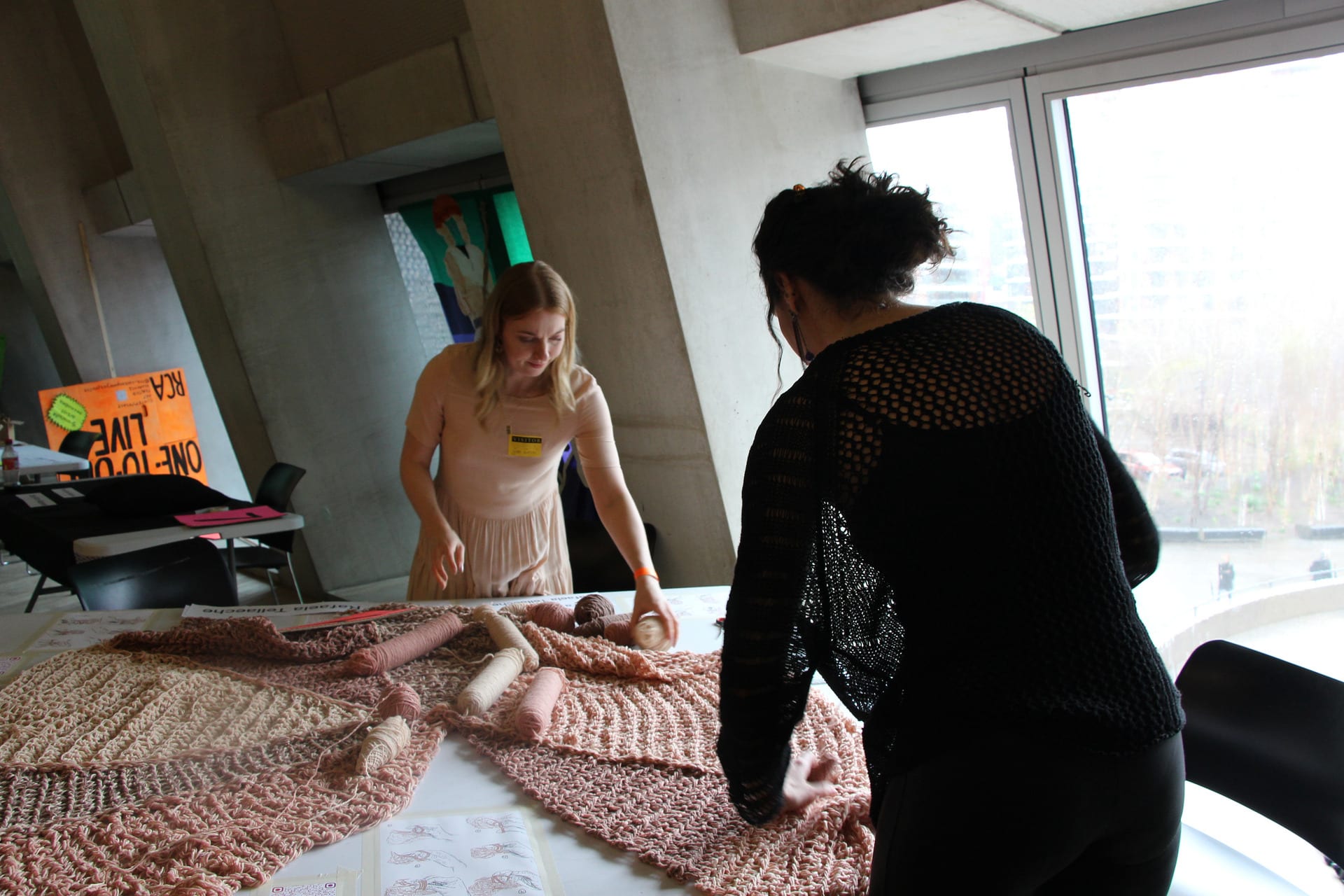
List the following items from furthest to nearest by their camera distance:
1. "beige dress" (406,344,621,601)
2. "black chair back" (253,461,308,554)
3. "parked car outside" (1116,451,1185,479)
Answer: "black chair back" (253,461,308,554)
"parked car outside" (1116,451,1185,479)
"beige dress" (406,344,621,601)

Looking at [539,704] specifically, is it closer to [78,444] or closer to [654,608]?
[654,608]

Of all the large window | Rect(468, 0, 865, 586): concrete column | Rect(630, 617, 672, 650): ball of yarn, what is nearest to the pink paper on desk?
Rect(468, 0, 865, 586): concrete column

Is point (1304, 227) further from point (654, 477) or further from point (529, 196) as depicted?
point (529, 196)

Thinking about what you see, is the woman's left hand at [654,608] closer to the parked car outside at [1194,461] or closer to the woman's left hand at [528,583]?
the woman's left hand at [528,583]

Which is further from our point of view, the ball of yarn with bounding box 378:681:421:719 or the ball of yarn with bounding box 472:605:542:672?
the ball of yarn with bounding box 472:605:542:672

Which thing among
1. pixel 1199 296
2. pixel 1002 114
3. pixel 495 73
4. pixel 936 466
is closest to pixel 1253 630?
pixel 1199 296

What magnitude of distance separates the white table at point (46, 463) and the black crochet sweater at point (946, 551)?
5.92m

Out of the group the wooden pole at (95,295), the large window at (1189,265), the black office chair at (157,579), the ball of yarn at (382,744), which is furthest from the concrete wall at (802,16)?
the wooden pole at (95,295)

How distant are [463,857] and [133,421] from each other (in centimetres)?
690

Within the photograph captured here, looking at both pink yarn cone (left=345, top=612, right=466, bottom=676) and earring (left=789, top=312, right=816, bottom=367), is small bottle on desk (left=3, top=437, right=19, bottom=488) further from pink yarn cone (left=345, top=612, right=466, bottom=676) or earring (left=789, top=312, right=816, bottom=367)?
earring (left=789, top=312, right=816, bottom=367)

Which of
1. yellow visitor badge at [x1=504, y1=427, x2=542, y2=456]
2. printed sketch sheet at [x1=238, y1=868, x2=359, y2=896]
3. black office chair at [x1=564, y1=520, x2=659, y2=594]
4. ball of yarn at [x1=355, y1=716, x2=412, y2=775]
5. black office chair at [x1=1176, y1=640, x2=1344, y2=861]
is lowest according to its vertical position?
black office chair at [x1=564, y1=520, x2=659, y2=594]

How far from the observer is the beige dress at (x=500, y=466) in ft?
7.73

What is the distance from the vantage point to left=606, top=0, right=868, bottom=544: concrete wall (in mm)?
3141

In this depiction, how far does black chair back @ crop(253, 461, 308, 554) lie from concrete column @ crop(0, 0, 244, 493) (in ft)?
11.1
